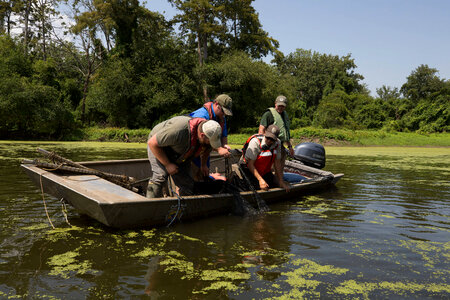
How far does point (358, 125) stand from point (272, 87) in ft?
26.4

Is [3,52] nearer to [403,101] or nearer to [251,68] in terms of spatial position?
[251,68]

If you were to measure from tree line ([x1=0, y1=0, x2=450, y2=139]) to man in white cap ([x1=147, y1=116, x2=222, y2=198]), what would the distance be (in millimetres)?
23186

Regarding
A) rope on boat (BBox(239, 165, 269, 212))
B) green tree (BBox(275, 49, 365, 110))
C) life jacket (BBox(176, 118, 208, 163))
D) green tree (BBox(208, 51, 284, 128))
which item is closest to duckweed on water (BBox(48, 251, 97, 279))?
life jacket (BBox(176, 118, 208, 163))

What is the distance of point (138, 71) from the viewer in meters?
30.2

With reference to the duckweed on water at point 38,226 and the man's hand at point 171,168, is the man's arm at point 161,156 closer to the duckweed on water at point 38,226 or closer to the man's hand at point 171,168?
the man's hand at point 171,168

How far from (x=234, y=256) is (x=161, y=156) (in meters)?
1.51

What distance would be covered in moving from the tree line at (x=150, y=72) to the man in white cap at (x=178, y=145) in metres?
23.2

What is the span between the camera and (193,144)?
4.36m

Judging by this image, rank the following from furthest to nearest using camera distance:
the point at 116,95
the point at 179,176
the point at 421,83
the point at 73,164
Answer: the point at 421,83 < the point at 116,95 < the point at 73,164 < the point at 179,176

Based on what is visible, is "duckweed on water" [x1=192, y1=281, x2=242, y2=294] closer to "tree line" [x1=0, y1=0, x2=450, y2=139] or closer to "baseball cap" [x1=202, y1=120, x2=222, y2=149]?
"baseball cap" [x1=202, y1=120, x2=222, y2=149]

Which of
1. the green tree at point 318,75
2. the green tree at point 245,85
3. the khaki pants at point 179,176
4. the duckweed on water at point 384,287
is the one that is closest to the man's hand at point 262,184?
the khaki pants at point 179,176

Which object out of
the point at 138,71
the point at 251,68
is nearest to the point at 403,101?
the point at 251,68

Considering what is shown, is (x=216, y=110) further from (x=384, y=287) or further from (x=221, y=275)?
(x=384, y=287)

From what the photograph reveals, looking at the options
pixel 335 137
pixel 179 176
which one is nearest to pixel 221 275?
pixel 179 176
